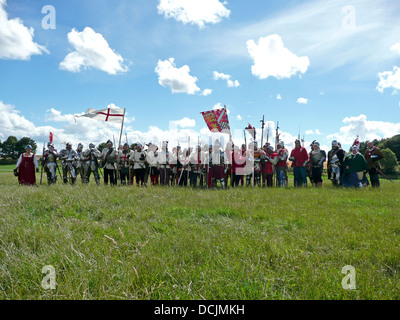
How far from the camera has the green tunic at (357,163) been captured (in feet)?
42.0

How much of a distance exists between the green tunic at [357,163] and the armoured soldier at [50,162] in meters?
14.8

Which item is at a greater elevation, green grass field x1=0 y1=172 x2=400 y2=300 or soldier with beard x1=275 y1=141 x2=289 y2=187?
soldier with beard x1=275 y1=141 x2=289 y2=187

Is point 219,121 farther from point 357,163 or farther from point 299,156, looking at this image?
point 357,163

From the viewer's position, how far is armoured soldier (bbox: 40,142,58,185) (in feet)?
45.3

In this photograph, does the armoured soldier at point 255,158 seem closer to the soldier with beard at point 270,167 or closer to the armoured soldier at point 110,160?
the soldier with beard at point 270,167

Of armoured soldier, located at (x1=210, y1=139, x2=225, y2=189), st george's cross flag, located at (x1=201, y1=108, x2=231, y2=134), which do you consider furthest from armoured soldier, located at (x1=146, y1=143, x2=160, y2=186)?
st george's cross flag, located at (x1=201, y1=108, x2=231, y2=134)

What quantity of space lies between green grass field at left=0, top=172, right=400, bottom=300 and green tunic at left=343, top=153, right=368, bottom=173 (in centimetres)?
736

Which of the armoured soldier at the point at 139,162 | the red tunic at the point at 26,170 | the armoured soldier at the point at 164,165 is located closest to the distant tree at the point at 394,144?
the armoured soldier at the point at 164,165

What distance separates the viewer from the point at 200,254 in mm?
3453

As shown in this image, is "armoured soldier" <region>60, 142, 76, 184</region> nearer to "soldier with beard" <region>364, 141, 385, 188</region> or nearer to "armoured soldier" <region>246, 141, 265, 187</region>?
"armoured soldier" <region>246, 141, 265, 187</region>

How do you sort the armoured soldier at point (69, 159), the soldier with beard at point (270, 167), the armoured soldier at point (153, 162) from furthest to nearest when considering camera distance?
the armoured soldier at point (153, 162), the armoured soldier at point (69, 159), the soldier with beard at point (270, 167)
